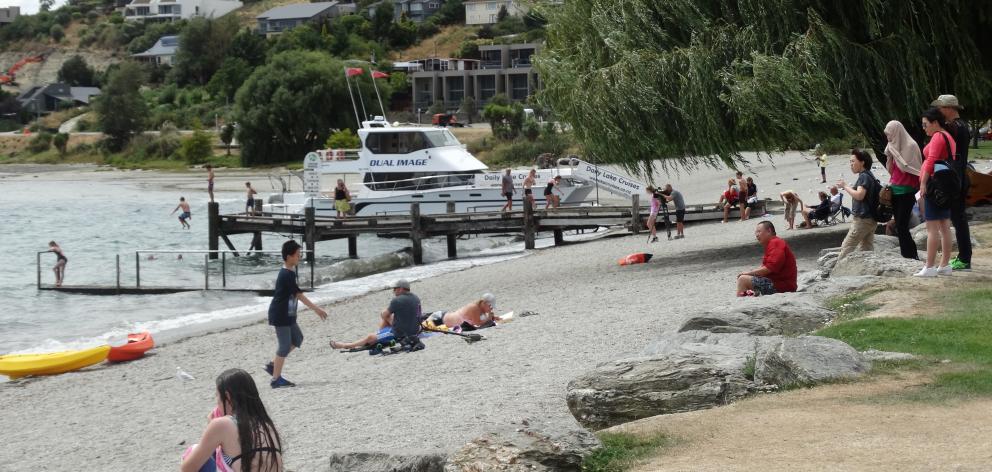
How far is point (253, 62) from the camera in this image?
140 m

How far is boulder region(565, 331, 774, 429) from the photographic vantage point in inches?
319

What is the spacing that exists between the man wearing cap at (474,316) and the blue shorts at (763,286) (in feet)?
14.5

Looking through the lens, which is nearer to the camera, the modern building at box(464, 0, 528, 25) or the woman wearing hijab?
the woman wearing hijab

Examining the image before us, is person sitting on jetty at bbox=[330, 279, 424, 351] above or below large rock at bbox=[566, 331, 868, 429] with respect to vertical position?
below

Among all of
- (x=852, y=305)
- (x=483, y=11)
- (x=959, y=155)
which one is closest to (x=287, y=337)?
(x=852, y=305)

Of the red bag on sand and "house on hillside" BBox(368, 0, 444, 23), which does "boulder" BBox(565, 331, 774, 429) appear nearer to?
the red bag on sand

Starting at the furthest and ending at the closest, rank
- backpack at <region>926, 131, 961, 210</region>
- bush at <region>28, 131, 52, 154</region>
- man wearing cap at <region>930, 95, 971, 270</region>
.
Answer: bush at <region>28, 131, 52, 154</region> → man wearing cap at <region>930, 95, 971, 270</region> → backpack at <region>926, 131, 961, 210</region>

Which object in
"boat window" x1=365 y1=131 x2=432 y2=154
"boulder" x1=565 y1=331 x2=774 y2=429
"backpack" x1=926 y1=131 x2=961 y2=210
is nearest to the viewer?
"boulder" x1=565 y1=331 x2=774 y2=429

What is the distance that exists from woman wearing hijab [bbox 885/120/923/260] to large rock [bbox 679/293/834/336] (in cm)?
243

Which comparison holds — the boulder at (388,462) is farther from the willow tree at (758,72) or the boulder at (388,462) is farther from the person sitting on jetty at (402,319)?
the willow tree at (758,72)

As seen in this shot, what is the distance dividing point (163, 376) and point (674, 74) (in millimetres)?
10791

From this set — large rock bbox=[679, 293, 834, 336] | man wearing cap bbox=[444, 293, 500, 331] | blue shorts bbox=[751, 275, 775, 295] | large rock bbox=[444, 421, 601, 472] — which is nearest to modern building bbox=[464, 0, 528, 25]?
man wearing cap bbox=[444, 293, 500, 331]

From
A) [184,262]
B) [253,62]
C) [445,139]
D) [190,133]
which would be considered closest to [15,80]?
[253,62]

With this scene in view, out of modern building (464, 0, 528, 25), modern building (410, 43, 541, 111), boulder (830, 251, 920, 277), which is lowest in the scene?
boulder (830, 251, 920, 277)
